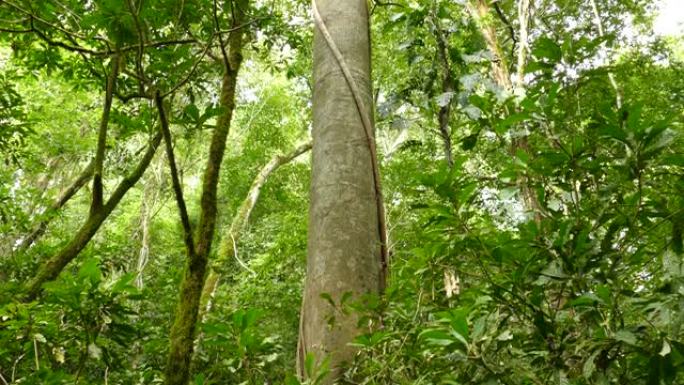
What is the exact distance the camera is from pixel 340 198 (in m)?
1.44

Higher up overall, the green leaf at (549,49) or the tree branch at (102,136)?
the tree branch at (102,136)

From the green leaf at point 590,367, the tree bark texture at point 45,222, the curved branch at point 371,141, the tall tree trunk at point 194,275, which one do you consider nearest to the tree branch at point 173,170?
the tall tree trunk at point 194,275

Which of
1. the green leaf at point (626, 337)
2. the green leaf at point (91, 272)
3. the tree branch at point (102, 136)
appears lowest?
the green leaf at point (626, 337)

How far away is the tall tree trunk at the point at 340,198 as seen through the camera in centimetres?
128

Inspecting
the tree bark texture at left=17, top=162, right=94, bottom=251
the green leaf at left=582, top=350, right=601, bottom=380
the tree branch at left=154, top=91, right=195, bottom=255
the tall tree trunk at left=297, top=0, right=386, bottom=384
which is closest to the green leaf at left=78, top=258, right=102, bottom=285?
the tree branch at left=154, top=91, right=195, bottom=255

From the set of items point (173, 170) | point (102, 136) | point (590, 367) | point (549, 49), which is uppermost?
point (102, 136)

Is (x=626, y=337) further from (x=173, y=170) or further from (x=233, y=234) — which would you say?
(x=233, y=234)

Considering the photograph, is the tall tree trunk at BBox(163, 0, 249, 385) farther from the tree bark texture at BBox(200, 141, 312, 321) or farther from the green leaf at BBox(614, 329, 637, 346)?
the tree bark texture at BBox(200, 141, 312, 321)

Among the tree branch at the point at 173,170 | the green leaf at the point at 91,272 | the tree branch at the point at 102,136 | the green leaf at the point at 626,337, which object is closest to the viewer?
the green leaf at the point at 626,337

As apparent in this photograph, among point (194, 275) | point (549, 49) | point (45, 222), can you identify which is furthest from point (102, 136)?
point (45, 222)

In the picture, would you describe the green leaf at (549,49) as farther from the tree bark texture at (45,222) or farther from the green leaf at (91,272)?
the tree bark texture at (45,222)

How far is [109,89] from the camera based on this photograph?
83.6 inches

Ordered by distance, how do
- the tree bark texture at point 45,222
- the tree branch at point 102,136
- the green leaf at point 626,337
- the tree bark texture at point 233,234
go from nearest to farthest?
the green leaf at point 626,337 < the tree branch at point 102,136 < the tree bark texture at point 45,222 < the tree bark texture at point 233,234

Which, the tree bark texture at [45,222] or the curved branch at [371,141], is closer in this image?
the curved branch at [371,141]
